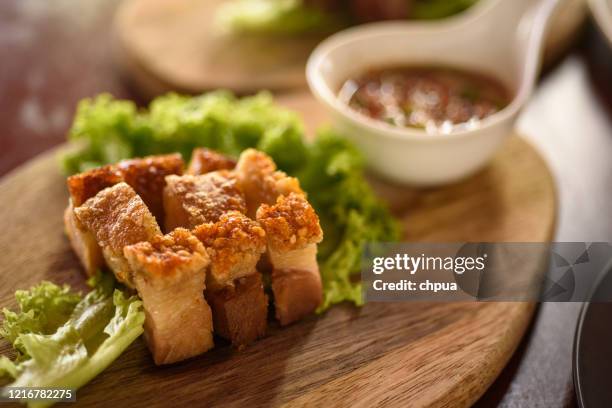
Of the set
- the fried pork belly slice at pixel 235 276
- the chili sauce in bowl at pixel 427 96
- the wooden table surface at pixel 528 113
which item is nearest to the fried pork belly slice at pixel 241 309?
the fried pork belly slice at pixel 235 276

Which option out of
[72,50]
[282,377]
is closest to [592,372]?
[282,377]

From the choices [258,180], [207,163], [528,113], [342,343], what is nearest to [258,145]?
[207,163]

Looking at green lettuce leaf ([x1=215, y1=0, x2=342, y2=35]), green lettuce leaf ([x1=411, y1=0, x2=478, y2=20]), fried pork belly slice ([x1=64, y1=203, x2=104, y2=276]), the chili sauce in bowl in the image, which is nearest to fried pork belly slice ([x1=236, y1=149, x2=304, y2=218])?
fried pork belly slice ([x1=64, y1=203, x2=104, y2=276])

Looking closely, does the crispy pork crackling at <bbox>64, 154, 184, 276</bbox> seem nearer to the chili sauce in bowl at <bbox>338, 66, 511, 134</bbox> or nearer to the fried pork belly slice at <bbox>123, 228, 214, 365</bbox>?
the fried pork belly slice at <bbox>123, 228, 214, 365</bbox>

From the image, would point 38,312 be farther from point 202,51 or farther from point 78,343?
point 202,51

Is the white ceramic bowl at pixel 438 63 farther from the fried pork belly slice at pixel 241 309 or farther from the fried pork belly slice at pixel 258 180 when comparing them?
the fried pork belly slice at pixel 241 309
